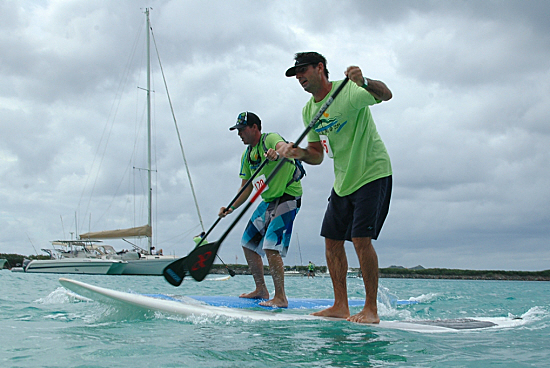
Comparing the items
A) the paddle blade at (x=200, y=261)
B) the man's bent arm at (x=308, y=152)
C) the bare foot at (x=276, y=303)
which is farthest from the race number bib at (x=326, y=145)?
the bare foot at (x=276, y=303)

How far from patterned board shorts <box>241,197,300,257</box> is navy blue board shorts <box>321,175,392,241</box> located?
956 millimetres

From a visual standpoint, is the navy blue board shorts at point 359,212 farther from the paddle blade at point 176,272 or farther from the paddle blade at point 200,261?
the paddle blade at point 176,272

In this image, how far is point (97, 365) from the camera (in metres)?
1.84

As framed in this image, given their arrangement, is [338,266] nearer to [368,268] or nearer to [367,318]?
[368,268]

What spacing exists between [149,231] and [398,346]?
19867 millimetres

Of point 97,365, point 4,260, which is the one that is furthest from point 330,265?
point 4,260

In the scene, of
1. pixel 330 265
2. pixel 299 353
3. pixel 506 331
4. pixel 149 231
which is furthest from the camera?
pixel 149 231

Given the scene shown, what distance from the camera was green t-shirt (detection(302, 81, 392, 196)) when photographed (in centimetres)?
321

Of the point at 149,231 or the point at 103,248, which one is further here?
the point at 103,248

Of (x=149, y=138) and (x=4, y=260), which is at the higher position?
(x=149, y=138)

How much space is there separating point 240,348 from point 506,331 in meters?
2.01

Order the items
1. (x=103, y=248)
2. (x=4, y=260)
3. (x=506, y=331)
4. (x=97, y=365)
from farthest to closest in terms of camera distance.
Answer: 1. (x=4, y=260)
2. (x=103, y=248)
3. (x=506, y=331)
4. (x=97, y=365)

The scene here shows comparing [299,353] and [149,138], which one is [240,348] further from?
[149,138]

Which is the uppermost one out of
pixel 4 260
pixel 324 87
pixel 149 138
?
pixel 149 138
